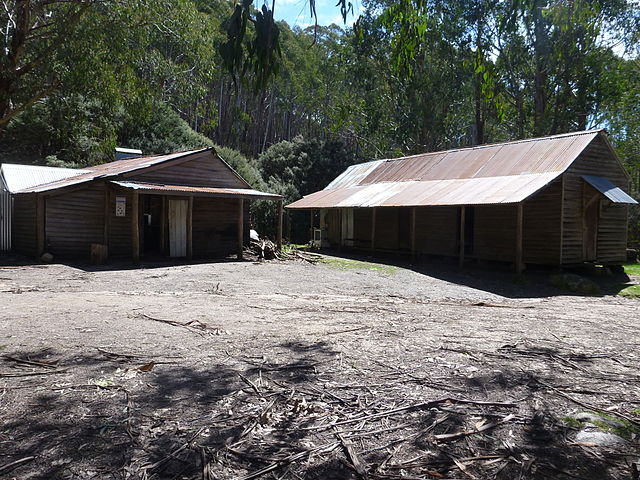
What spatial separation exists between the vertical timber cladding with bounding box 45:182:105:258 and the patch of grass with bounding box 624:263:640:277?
731 inches

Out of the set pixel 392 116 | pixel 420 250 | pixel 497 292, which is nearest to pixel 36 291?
pixel 497 292

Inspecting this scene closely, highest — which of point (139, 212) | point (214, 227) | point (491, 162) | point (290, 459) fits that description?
point (491, 162)

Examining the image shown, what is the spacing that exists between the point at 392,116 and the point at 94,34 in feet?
85.2

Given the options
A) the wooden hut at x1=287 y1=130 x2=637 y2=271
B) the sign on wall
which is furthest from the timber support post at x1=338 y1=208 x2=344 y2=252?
the sign on wall

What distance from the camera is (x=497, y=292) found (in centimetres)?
1192

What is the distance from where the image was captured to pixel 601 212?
50.4ft

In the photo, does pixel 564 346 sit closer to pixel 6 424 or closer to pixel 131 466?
pixel 131 466

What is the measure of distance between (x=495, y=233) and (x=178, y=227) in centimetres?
1155

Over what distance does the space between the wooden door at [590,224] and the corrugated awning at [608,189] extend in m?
0.27

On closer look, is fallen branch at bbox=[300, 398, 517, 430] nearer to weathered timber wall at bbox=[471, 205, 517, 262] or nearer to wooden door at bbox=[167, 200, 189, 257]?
weathered timber wall at bbox=[471, 205, 517, 262]

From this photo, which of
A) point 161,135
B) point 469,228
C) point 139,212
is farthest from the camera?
point 161,135

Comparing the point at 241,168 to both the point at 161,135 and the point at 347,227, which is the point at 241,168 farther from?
the point at 347,227

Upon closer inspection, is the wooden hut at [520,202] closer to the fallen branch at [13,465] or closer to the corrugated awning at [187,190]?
the corrugated awning at [187,190]

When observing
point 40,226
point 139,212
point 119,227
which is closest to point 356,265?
point 139,212
